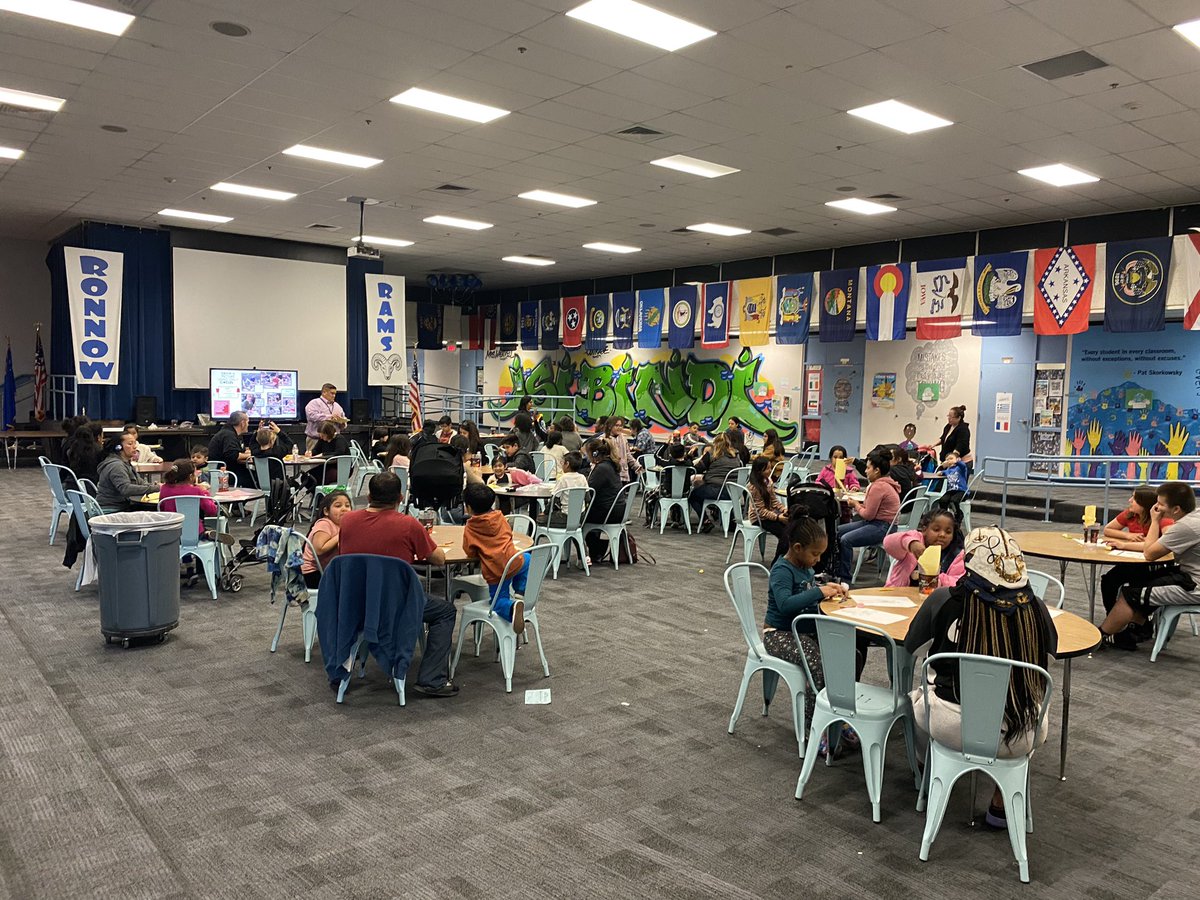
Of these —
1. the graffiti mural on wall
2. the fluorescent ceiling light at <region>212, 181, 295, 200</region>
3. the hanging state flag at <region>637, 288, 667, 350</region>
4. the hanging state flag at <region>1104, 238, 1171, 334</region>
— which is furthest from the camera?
the hanging state flag at <region>637, 288, 667, 350</region>

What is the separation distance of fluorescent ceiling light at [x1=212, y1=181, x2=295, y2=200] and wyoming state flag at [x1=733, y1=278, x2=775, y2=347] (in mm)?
7877

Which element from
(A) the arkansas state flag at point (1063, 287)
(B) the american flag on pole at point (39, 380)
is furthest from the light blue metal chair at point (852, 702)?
(B) the american flag on pole at point (39, 380)

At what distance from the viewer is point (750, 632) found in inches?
157

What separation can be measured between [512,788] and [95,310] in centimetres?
1241

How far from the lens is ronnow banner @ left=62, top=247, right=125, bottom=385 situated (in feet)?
42.1

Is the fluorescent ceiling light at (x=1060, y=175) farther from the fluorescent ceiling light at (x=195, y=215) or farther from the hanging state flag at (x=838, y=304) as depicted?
the fluorescent ceiling light at (x=195, y=215)

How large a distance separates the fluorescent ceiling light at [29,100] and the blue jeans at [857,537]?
756 centimetres

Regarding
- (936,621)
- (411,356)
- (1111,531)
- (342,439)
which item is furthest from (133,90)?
(411,356)

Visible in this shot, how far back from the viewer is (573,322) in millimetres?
19422

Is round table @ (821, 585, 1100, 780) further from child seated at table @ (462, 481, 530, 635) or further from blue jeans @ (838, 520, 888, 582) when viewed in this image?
blue jeans @ (838, 520, 888, 582)

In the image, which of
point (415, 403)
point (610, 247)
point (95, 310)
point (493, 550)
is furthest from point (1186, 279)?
point (95, 310)

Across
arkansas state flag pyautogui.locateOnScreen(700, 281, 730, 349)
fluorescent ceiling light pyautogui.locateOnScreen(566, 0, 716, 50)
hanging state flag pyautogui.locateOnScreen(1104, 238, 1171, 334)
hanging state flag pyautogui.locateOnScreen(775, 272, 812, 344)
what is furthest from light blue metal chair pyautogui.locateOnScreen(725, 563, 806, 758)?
arkansas state flag pyautogui.locateOnScreen(700, 281, 730, 349)

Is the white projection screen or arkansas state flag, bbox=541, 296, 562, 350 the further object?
arkansas state flag, bbox=541, 296, 562, 350

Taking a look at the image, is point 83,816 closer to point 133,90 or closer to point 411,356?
point 133,90
